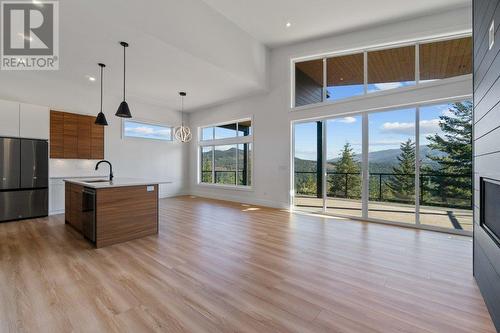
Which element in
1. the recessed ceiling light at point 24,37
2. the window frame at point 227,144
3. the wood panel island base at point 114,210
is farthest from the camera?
the window frame at point 227,144

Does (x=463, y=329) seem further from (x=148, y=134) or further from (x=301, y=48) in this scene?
(x=148, y=134)

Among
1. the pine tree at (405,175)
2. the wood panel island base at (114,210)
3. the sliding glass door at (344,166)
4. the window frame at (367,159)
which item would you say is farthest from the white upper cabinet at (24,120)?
the pine tree at (405,175)

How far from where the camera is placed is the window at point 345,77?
489 cm

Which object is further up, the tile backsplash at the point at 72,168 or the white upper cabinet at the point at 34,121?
the white upper cabinet at the point at 34,121

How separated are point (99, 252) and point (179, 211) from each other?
253cm

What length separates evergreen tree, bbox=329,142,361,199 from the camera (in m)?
4.86

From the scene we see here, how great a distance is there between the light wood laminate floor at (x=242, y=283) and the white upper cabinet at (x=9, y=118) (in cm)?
210

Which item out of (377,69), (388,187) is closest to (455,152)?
(388,187)

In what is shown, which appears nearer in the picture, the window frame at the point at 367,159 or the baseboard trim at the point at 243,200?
the window frame at the point at 367,159

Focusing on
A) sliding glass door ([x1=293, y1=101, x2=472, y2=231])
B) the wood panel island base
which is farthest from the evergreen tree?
the wood panel island base

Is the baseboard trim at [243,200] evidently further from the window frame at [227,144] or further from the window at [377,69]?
the window at [377,69]

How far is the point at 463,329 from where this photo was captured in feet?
5.07

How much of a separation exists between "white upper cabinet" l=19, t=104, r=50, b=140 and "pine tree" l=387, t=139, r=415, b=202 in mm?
7594

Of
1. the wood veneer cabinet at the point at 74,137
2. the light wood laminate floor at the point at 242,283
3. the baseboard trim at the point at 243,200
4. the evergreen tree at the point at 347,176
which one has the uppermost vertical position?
the wood veneer cabinet at the point at 74,137
